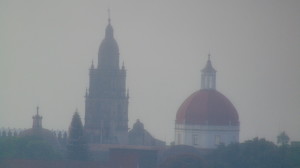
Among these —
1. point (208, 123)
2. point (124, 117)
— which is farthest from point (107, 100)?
point (208, 123)

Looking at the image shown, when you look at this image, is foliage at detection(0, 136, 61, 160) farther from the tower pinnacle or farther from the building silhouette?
the tower pinnacle

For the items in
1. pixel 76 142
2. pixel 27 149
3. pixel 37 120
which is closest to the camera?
pixel 76 142

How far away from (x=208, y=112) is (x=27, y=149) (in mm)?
22585

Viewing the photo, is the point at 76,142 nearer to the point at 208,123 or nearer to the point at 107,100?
the point at 208,123

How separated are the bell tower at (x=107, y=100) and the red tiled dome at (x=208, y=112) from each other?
797 cm

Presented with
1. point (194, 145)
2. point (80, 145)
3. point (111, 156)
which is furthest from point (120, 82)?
point (111, 156)

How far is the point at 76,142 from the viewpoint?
161 m

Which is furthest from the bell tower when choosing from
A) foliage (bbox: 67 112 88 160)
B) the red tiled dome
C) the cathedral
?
foliage (bbox: 67 112 88 160)

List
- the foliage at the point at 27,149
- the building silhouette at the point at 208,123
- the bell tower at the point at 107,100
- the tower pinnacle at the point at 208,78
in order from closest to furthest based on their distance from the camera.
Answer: the foliage at the point at 27,149 → the building silhouette at the point at 208,123 → the tower pinnacle at the point at 208,78 → the bell tower at the point at 107,100

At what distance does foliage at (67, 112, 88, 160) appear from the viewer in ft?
522

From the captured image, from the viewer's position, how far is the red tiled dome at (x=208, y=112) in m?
178

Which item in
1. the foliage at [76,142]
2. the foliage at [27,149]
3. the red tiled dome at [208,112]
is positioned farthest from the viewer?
the red tiled dome at [208,112]

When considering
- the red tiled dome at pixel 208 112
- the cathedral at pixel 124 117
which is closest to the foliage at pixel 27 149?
the cathedral at pixel 124 117

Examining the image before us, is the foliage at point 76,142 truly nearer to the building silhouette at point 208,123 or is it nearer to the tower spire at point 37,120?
the building silhouette at point 208,123
